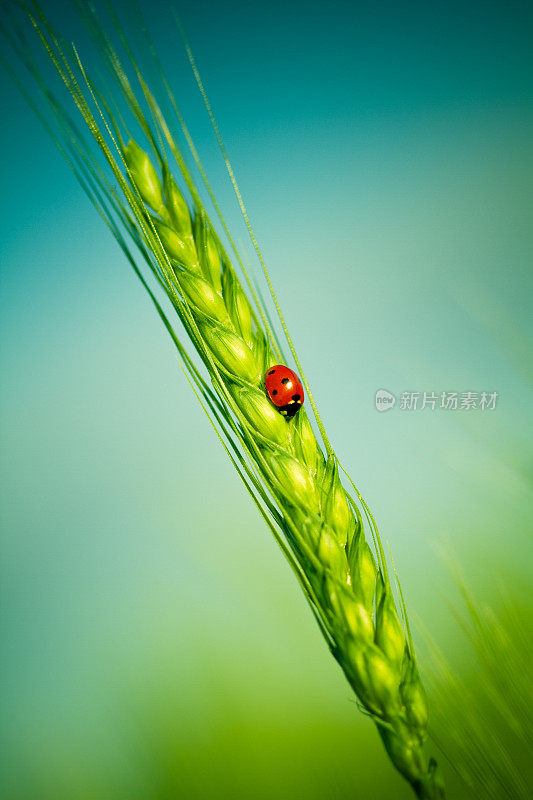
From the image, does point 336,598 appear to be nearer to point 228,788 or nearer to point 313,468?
point 313,468

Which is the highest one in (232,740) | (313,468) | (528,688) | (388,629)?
(313,468)

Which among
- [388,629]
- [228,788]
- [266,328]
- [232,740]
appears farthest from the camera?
[232,740]

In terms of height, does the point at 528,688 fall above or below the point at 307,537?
below

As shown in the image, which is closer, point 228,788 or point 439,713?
point 439,713

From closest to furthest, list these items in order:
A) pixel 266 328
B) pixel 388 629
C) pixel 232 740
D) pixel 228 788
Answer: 1. pixel 388 629
2. pixel 266 328
3. pixel 228 788
4. pixel 232 740

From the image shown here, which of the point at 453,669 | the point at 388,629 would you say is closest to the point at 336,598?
the point at 388,629

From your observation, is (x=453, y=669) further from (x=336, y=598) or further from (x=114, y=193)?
(x=114, y=193)
